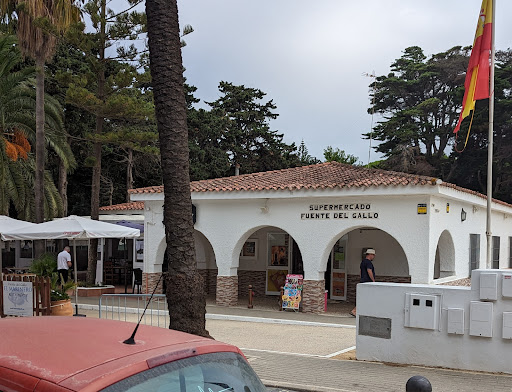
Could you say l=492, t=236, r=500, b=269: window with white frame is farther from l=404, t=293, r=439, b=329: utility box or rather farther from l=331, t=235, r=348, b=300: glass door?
l=404, t=293, r=439, b=329: utility box

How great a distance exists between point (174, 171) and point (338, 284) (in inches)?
482

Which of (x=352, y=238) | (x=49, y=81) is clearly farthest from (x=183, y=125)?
(x=49, y=81)

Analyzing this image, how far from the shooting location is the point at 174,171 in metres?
8.22

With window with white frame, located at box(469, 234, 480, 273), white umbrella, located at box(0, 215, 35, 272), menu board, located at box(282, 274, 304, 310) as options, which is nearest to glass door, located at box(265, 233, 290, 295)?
menu board, located at box(282, 274, 304, 310)

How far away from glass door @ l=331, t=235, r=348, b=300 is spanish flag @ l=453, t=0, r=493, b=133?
580 cm

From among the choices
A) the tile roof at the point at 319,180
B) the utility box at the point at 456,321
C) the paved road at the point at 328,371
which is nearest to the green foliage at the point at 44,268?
the tile roof at the point at 319,180

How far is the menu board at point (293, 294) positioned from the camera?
55.3 ft

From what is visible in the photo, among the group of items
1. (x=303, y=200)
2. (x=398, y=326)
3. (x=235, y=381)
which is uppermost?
(x=303, y=200)

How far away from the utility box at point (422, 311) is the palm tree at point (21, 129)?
18313 millimetres

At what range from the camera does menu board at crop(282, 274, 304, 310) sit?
1686cm

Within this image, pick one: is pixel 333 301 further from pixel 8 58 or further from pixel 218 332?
pixel 8 58

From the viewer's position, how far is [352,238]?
19359 mm

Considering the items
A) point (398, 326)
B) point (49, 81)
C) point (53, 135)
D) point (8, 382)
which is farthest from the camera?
point (49, 81)

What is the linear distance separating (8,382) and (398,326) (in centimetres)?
748
